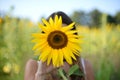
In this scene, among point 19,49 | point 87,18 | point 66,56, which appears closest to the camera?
point 66,56

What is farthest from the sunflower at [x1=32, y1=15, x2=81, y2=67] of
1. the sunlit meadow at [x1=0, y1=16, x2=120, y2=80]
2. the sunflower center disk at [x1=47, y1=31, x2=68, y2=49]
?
the sunlit meadow at [x1=0, y1=16, x2=120, y2=80]

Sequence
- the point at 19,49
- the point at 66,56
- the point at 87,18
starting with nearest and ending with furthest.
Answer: the point at 66,56 → the point at 19,49 → the point at 87,18

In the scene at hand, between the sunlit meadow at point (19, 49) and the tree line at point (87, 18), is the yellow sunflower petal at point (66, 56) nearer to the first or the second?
the sunlit meadow at point (19, 49)

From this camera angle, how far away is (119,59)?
168 inches

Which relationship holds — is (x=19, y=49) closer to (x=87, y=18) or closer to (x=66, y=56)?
(x=87, y=18)

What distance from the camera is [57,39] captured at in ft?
3.80

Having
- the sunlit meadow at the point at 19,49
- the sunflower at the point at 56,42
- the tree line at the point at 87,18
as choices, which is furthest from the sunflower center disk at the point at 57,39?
the tree line at the point at 87,18

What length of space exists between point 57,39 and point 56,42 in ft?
0.04

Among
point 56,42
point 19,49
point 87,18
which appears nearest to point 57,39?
point 56,42

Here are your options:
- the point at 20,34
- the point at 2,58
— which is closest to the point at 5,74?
the point at 2,58

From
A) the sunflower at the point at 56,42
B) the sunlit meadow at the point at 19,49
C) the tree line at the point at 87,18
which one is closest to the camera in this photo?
the sunflower at the point at 56,42

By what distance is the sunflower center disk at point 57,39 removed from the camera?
115cm

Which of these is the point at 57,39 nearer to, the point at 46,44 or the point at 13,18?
the point at 46,44

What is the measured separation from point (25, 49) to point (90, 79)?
1.72 metres
